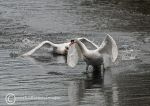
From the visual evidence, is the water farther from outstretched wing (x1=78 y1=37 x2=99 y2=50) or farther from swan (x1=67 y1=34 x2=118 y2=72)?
outstretched wing (x1=78 y1=37 x2=99 y2=50)

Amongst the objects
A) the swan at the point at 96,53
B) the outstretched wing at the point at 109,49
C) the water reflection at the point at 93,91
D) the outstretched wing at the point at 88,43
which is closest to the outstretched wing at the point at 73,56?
the swan at the point at 96,53

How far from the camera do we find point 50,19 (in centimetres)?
3450

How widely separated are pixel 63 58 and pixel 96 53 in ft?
11.6

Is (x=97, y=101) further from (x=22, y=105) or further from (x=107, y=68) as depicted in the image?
(x=107, y=68)

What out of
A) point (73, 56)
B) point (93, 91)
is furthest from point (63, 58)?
point (93, 91)

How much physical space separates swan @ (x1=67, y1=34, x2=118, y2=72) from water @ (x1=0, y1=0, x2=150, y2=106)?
0.48 meters

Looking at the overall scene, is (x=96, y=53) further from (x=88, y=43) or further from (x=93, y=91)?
(x=88, y=43)

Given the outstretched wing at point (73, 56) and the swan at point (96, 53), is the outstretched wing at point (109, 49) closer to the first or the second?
the swan at point (96, 53)

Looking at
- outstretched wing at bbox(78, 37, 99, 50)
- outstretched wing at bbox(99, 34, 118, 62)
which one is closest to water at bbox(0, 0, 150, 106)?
outstretched wing at bbox(99, 34, 118, 62)

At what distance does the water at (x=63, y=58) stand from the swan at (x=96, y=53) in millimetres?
483

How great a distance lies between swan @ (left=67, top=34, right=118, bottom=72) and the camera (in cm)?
2046

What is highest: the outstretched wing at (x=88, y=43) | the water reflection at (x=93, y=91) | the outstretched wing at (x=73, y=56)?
the outstretched wing at (x=88, y=43)

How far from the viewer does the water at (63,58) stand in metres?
18.1

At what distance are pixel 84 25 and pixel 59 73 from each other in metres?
11.9
